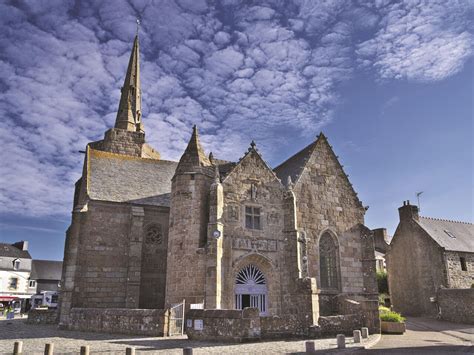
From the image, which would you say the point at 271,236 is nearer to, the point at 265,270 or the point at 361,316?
the point at 265,270

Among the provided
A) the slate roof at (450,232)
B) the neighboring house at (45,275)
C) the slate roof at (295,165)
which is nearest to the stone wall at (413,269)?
the slate roof at (450,232)

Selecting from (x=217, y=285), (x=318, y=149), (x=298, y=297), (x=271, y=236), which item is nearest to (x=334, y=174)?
(x=318, y=149)

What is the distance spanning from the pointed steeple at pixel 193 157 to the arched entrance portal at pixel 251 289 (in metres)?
5.31

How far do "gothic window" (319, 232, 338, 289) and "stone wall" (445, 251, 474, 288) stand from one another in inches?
478

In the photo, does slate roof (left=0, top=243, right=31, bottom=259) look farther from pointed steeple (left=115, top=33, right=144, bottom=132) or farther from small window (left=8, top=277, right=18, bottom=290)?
pointed steeple (left=115, top=33, right=144, bottom=132)

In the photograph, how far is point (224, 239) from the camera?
58.1 ft

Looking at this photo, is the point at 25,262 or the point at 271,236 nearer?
the point at 271,236

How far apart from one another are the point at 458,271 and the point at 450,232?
4.15m

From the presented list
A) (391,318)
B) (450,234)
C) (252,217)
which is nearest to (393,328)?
(391,318)

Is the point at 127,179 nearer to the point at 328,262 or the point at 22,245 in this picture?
the point at 328,262

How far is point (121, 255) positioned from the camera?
846 inches

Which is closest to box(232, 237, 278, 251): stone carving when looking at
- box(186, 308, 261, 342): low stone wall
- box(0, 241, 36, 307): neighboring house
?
box(186, 308, 261, 342): low stone wall

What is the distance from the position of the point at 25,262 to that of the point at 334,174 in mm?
40088

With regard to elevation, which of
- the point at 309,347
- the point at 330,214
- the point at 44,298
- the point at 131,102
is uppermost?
the point at 131,102
